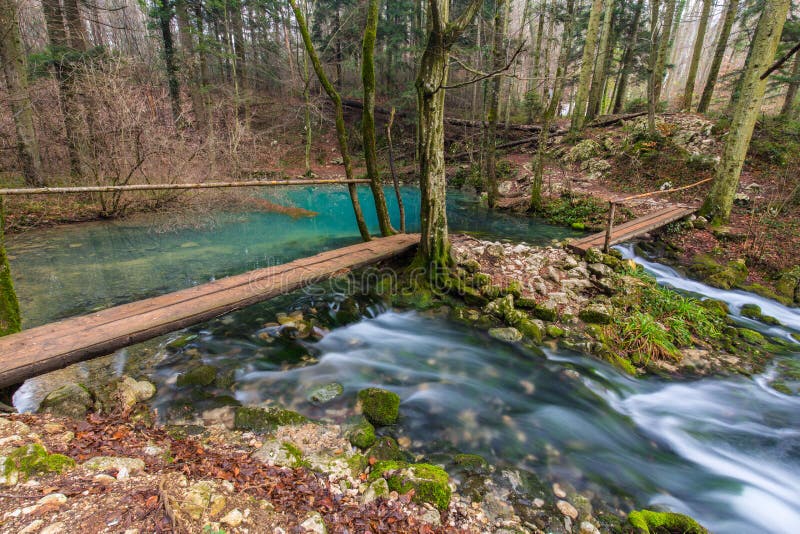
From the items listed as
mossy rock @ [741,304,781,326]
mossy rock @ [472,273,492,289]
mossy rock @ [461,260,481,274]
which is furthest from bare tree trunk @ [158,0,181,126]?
mossy rock @ [741,304,781,326]

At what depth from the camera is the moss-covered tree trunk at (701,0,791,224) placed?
787 centimetres

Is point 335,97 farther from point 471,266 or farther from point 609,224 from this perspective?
point 609,224

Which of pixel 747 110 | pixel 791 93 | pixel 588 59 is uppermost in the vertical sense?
pixel 588 59

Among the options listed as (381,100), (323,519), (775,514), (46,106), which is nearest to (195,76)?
(46,106)

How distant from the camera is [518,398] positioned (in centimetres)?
427

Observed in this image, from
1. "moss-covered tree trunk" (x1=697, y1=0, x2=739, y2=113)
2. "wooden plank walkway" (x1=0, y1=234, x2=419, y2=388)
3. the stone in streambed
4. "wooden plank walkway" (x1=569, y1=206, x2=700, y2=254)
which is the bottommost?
the stone in streambed

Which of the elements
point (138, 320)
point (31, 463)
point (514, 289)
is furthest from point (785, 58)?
point (138, 320)

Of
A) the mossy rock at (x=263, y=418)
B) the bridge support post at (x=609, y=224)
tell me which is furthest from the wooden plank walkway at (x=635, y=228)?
the mossy rock at (x=263, y=418)

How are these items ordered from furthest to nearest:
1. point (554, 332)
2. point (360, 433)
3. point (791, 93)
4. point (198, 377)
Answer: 1. point (791, 93)
2. point (554, 332)
3. point (198, 377)
4. point (360, 433)

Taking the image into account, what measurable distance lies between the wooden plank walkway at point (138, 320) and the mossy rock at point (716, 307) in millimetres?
5903

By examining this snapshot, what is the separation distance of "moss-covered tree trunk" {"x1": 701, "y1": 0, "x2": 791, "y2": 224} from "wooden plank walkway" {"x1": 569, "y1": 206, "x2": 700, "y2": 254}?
72 cm

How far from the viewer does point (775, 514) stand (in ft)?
10.2

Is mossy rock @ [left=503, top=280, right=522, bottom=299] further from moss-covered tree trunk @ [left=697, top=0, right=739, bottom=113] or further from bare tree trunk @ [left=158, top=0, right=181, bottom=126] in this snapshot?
moss-covered tree trunk @ [left=697, top=0, right=739, bottom=113]

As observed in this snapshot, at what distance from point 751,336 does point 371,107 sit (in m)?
7.42
